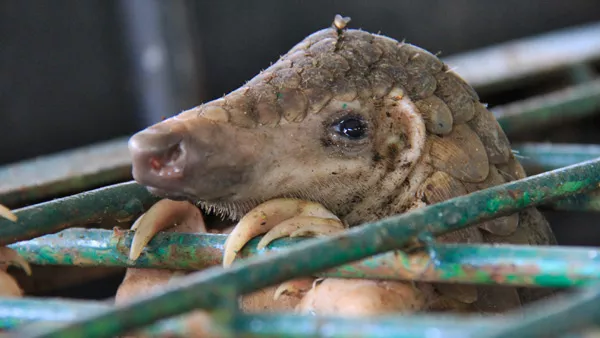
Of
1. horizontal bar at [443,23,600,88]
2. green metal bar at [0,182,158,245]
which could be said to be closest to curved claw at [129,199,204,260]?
green metal bar at [0,182,158,245]

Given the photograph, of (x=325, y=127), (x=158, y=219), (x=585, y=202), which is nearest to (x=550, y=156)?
(x=585, y=202)

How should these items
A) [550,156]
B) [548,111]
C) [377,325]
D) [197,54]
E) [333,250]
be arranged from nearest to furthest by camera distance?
[377,325] → [333,250] → [550,156] → [548,111] → [197,54]

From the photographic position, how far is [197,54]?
→ 528 centimetres

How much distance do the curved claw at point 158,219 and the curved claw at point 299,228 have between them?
253 mm

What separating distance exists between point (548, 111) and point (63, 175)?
1471mm

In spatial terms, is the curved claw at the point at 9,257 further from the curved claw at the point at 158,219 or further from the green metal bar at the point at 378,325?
the green metal bar at the point at 378,325

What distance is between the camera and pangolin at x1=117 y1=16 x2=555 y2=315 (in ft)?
6.04

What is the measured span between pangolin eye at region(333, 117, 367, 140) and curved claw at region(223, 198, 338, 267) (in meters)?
0.16

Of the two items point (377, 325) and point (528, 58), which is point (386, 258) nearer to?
point (377, 325)

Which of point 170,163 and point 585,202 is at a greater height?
point 170,163

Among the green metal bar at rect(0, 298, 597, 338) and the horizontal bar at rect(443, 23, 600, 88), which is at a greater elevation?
the green metal bar at rect(0, 298, 597, 338)

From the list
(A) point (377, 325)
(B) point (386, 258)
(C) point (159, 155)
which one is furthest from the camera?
(C) point (159, 155)

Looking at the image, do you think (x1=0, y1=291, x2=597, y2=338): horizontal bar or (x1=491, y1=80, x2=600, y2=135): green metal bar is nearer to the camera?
(x1=0, y1=291, x2=597, y2=338): horizontal bar

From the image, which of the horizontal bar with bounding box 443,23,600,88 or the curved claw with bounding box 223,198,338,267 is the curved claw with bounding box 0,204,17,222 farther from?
the horizontal bar with bounding box 443,23,600,88
